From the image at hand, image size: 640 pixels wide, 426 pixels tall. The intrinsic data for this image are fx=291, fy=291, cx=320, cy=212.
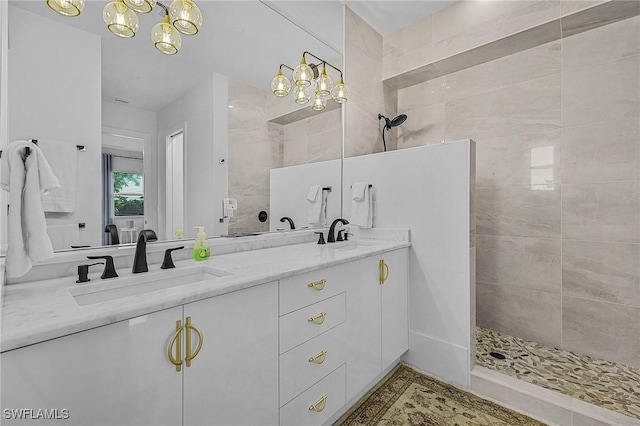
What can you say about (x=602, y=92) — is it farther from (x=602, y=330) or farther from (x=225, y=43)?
(x=225, y=43)

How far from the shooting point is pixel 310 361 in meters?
1.25

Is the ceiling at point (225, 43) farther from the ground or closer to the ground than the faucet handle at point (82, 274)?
farther from the ground

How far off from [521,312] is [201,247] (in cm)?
243

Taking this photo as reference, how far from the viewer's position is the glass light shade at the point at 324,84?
2.16 metres

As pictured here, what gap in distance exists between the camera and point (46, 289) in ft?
3.14

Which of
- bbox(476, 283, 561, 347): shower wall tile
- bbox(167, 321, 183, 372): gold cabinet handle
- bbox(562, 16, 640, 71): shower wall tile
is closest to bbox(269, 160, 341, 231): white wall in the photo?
bbox(167, 321, 183, 372): gold cabinet handle

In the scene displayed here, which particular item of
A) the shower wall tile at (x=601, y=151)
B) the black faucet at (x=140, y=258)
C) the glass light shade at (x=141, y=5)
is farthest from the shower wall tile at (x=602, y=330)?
the glass light shade at (x=141, y=5)

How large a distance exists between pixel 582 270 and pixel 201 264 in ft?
8.24

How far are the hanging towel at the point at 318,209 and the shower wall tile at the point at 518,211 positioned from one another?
1334 millimetres

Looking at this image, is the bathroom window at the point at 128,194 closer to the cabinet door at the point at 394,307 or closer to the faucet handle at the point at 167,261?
the faucet handle at the point at 167,261

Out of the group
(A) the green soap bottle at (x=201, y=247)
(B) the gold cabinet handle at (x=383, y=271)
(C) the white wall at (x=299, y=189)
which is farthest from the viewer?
(C) the white wall at (x=299, y=189)

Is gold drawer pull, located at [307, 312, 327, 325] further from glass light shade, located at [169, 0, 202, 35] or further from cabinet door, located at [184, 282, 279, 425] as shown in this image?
glass light shade, located at [169, 0, 202, 35]

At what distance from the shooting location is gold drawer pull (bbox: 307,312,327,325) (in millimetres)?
1259

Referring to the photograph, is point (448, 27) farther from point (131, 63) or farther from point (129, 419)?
point (129, 419)
